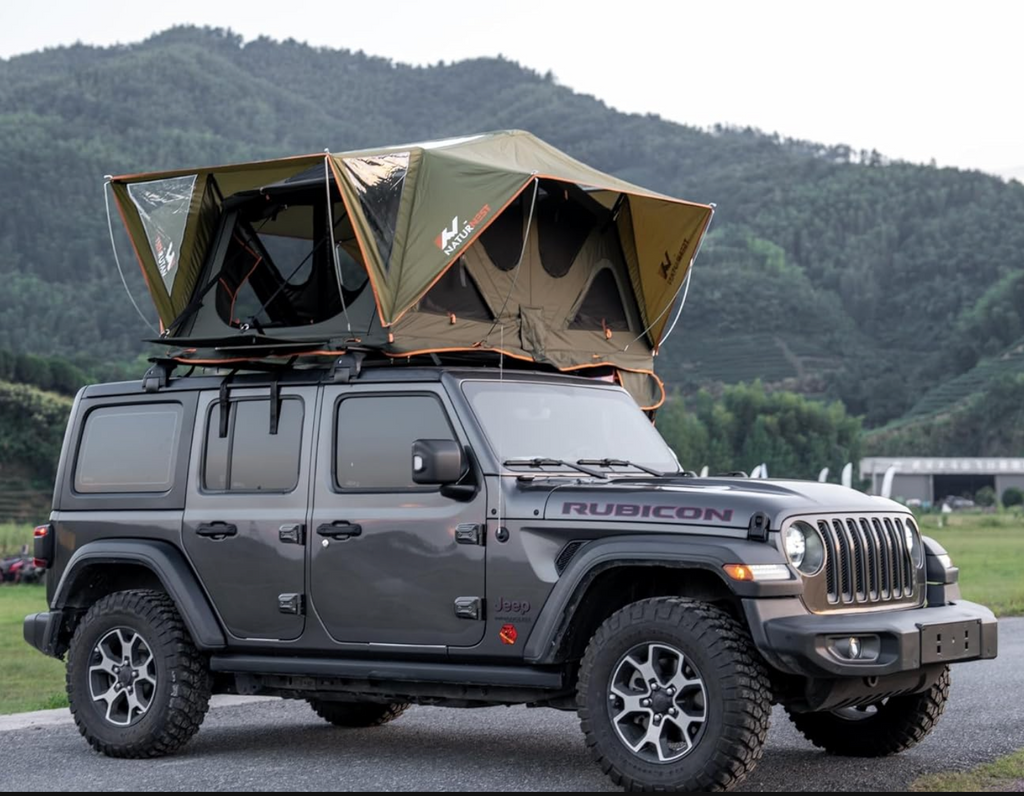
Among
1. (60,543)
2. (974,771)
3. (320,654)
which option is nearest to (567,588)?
(320,654)

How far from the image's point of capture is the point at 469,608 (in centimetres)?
802

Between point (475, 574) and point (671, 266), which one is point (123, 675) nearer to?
point (475, 574)

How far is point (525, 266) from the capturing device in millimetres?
9578

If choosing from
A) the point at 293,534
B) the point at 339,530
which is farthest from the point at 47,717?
the point at 339,530

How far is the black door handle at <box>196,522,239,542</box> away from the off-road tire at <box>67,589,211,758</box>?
0.51 meters

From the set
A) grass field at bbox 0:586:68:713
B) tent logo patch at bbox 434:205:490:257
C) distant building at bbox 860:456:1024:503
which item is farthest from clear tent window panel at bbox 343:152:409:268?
distant building at bbox 860:456:1024:503

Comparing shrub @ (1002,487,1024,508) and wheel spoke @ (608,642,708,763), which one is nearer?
wheel spoke @ (608,642,708,763)

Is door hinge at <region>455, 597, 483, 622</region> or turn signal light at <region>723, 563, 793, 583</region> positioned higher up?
turn signal light at <region>723, 563, 793, 583</region>

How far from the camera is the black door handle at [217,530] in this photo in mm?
9000

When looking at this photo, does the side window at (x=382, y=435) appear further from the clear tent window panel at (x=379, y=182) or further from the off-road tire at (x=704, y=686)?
the off-road tire at (x=704, y=686)

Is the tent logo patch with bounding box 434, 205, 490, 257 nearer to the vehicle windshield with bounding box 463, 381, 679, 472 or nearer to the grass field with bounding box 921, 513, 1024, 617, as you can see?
the vehicle windshield with bounding box 463, 381, 679, 472

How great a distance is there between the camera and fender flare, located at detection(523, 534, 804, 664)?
723cm

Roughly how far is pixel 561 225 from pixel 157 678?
144 inches

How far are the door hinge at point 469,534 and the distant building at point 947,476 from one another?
125 m
